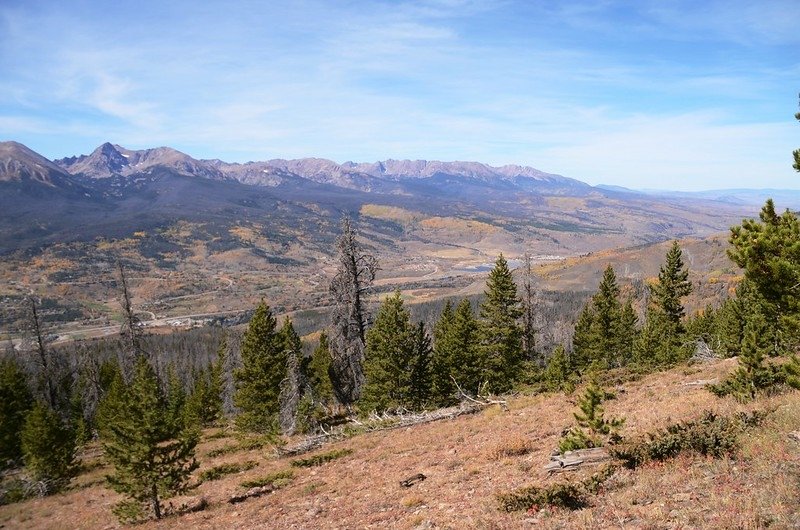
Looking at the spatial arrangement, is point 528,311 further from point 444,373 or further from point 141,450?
point 141,450

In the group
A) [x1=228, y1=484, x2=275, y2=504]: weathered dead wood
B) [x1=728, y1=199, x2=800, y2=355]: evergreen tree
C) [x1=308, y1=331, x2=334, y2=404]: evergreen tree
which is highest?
[x1=728, y1=199, x2=800, y2=355]: evergreen tree

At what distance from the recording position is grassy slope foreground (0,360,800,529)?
9.21 m

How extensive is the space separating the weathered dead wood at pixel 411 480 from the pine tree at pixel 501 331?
20.9m

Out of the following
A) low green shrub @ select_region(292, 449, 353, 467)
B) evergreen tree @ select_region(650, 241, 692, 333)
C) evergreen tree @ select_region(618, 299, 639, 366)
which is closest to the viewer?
low green shrub @ select_region(292, 449, 353, 467)

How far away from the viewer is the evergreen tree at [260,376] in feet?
122

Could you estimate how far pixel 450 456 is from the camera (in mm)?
18250

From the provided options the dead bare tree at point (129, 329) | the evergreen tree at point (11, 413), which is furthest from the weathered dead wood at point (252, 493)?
the evergreen tree at point (11, 413)

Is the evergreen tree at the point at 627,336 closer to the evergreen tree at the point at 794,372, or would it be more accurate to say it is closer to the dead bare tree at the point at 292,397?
the dead bare tree at the point at 292,397

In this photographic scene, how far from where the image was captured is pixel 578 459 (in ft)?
42.0

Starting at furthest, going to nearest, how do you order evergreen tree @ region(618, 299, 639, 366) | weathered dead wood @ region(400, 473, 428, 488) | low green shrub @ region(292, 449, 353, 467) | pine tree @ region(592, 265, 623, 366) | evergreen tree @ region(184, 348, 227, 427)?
1. evergreen tree @ region(618, 299, 639, 366)
2. evergreen tree @ region(184, 348, 227, 427)
3. pine tree @ region(592, 265, 623, 366)
4. low green shrub @ region(292, 449, 353, 467)
5. weathered dead wood @ region(400, 473, 428, 488)

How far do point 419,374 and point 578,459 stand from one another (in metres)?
23.7

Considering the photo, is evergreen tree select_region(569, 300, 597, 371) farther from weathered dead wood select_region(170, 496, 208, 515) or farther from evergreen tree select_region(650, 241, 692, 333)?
weathered dead wood select_region(170, 496, 208, 515)

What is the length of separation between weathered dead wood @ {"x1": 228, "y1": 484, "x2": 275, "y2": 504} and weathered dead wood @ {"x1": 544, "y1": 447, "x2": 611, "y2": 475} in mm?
12424

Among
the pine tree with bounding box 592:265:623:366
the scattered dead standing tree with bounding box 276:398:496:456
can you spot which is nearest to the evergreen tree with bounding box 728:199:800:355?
the scattered dead standing tree with bounding box 276:398:496:456
